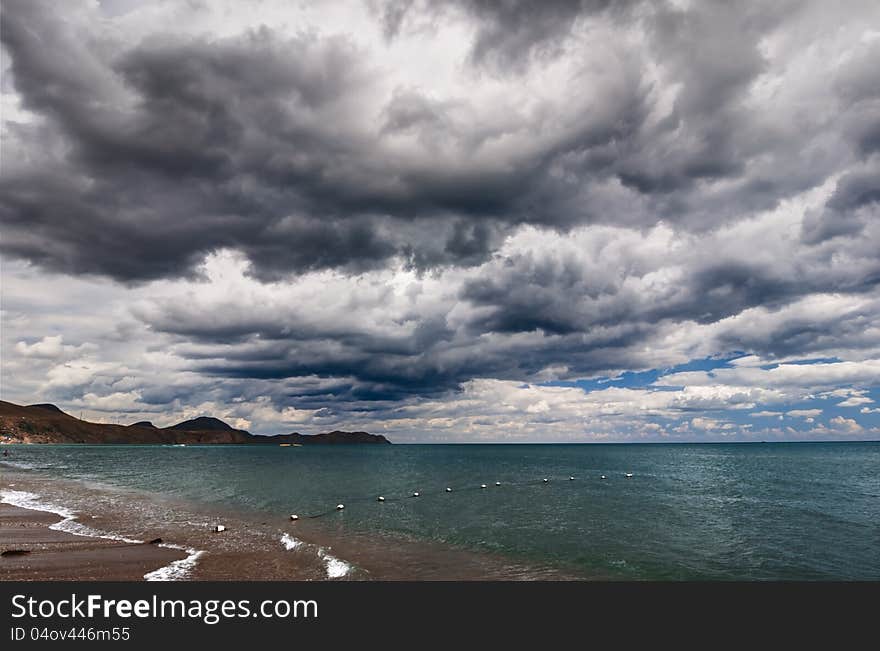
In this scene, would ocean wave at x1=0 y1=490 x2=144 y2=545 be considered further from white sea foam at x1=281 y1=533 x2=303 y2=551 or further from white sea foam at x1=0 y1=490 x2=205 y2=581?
white sea foam at x1=281 y1=533 x2=303 y2=551

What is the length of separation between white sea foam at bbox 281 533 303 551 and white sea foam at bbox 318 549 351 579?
9.44 feet

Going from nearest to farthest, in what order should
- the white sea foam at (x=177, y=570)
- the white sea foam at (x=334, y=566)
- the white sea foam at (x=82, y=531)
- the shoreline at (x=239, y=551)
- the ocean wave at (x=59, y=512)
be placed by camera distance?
the white sea foam at (x=177, y=570) → the white sea foam at (x=82, y=531) → the shoreline at (x=239, y=551) → the white sea foam at (x=334, y=566) → the ocean wave at (x=59, y=512)

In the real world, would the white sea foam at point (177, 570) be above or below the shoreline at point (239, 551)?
above

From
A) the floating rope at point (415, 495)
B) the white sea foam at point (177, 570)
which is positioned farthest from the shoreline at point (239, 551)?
the floating rope at point (415, 495)

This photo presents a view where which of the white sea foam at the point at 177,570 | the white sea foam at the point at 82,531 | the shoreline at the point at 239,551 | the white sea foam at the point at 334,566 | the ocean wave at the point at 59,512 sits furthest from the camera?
the ocean wave at the point at 59,512

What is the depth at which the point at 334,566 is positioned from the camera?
28.4m

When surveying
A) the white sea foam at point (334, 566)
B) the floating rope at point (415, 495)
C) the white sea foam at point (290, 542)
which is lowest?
the floating rope at point (415, 495)

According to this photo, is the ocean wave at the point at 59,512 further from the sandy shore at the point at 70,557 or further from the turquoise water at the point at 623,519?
the turquoise water at the point at 623,519

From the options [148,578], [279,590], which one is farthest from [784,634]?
[148,578]

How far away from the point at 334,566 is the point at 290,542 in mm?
8280

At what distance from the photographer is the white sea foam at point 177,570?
79.6 ft

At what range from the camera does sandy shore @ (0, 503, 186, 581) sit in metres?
24.6

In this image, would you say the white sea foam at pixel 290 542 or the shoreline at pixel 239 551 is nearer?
the shoreline at pixel 239 551

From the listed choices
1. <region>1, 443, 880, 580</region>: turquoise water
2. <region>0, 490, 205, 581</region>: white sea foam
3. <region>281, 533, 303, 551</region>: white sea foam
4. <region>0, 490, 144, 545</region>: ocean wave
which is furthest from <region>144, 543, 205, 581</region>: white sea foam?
<region>1, 443, 880, 580</region>: turquoise water
